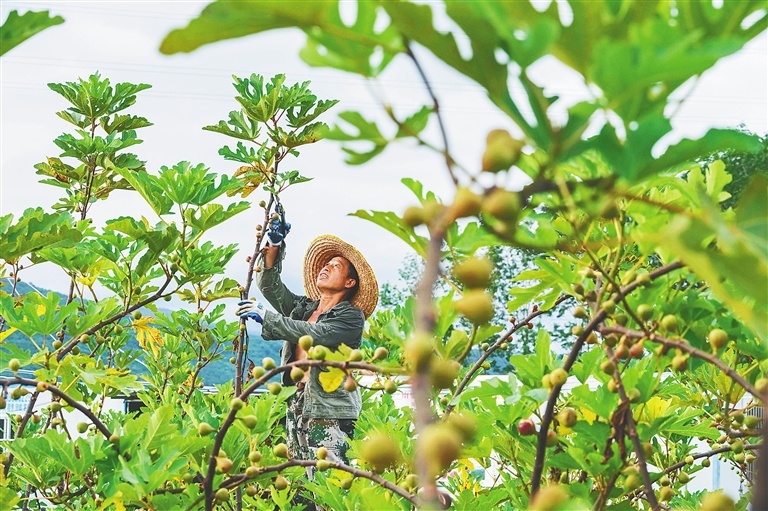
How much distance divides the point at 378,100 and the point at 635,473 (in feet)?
1.62

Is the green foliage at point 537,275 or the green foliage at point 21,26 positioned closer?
the green foliage at point 537,275

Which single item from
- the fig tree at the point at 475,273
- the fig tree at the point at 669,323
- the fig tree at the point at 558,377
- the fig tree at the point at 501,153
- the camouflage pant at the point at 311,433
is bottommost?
the camouflage pant at the point at 311,433

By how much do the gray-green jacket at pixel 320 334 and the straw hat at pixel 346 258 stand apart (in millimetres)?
202

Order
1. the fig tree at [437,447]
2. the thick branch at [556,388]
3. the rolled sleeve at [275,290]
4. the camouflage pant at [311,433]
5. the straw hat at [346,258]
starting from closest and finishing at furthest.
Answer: the fig tree at [437,447], the thick branch at [556,388], the camouflage pant at [311,433], the rolled sleeve at [275,290], the straw hat at [346,258]

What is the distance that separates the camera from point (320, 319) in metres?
3.45

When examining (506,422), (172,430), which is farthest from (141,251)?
(506,422)

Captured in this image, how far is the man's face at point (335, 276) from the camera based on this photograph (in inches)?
142

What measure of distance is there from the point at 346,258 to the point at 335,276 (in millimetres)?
148

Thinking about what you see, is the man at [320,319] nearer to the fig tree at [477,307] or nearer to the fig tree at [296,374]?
the fig tree at [296,374]

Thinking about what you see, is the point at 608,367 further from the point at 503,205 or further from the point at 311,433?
the point at 311,433

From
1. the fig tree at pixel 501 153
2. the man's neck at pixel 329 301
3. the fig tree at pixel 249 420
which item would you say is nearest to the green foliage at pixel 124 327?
the fig tree at pixel 249 420

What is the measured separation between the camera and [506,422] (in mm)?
957

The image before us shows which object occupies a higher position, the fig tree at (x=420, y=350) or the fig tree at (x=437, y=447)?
the fig tree at (x=420, y=350)

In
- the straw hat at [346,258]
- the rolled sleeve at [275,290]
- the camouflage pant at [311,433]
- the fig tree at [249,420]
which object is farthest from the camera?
the straw hat at [346,258]
